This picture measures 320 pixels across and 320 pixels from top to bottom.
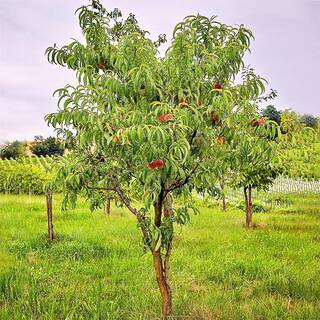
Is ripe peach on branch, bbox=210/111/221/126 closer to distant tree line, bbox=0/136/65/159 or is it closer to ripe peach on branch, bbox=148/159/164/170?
ripe peach on branch, bbox=148/159/164/170

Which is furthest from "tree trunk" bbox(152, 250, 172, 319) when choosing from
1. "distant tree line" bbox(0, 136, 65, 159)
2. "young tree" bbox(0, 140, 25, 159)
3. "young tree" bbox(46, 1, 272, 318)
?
"young tree" bbox(0, 140, 25, 159)

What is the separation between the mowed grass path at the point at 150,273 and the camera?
18.6 ft

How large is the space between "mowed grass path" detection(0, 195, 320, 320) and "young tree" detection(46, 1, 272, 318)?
111 cm

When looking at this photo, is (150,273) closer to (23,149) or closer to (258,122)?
(258,122)

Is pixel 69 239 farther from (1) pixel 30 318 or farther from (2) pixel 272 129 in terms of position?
(2) pixel 272 129

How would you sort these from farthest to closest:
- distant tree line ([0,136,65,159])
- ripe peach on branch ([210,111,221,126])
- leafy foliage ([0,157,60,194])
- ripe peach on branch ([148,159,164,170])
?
distant tree line ([0,136,65,159]), leafy foliage ([0,157,60,194]), ripe peach on branch ([210,111,221,126]), ripe peach on branch ([148,159,164,170])

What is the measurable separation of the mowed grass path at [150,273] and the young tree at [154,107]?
111 cm

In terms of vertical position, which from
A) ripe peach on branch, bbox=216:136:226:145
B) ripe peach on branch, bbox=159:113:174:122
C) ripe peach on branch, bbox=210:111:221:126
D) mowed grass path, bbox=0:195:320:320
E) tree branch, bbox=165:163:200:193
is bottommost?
mowed grass path, bbox=0:195:320:320

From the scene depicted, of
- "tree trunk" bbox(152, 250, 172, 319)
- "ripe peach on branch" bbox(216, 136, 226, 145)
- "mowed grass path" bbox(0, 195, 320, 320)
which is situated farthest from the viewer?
"mowed grass path" bbox(0, 195, 320, 320)

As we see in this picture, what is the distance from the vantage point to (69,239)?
1062 centimetres

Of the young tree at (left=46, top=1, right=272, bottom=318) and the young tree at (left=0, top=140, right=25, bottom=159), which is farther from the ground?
the young tree at (left=0, top=140, right=25, bottom=159)

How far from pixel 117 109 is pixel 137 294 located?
3401 mm

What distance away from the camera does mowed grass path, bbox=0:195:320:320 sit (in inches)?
223

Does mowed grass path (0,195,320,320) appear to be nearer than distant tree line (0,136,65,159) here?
Yes
